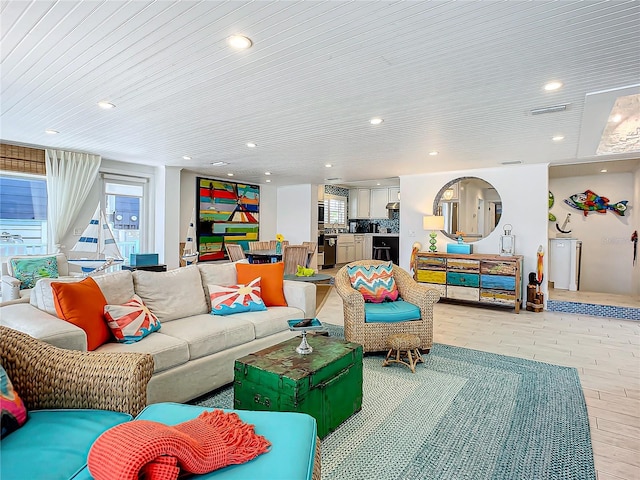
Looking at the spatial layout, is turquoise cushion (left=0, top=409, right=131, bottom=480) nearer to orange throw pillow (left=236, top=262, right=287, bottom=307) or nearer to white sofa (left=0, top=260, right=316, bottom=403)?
white sofa (left=0, top=260, right=316, bottom=403)

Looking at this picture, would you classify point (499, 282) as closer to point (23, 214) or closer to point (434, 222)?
point (434, 222)

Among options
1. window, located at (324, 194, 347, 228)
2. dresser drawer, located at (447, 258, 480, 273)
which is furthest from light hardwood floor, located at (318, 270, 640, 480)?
window, located at (324, 194, 347, 228)

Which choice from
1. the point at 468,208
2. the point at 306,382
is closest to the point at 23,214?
the point at 306,382

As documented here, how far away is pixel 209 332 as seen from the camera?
2553 mm

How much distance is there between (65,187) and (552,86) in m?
6.15

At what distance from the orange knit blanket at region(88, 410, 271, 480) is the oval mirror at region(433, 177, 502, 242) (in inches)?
235

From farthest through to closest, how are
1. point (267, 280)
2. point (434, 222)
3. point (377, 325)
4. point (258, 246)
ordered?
point (258, 246), point (434, 222), point (267, 280), point (377, 325)

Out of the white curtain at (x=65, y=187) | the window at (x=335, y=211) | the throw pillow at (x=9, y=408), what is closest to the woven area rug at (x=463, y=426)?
the throw pillow at (x=9, y=408)

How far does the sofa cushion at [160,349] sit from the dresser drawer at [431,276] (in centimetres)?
463

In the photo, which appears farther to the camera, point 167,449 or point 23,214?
point 23,214

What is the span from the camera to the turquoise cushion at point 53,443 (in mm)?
1046

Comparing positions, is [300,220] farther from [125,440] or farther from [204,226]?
[125,440]

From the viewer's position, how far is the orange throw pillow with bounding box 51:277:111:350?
Result: 6.83 feet

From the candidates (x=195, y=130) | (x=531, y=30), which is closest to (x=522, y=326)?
(x=531, y=30)
